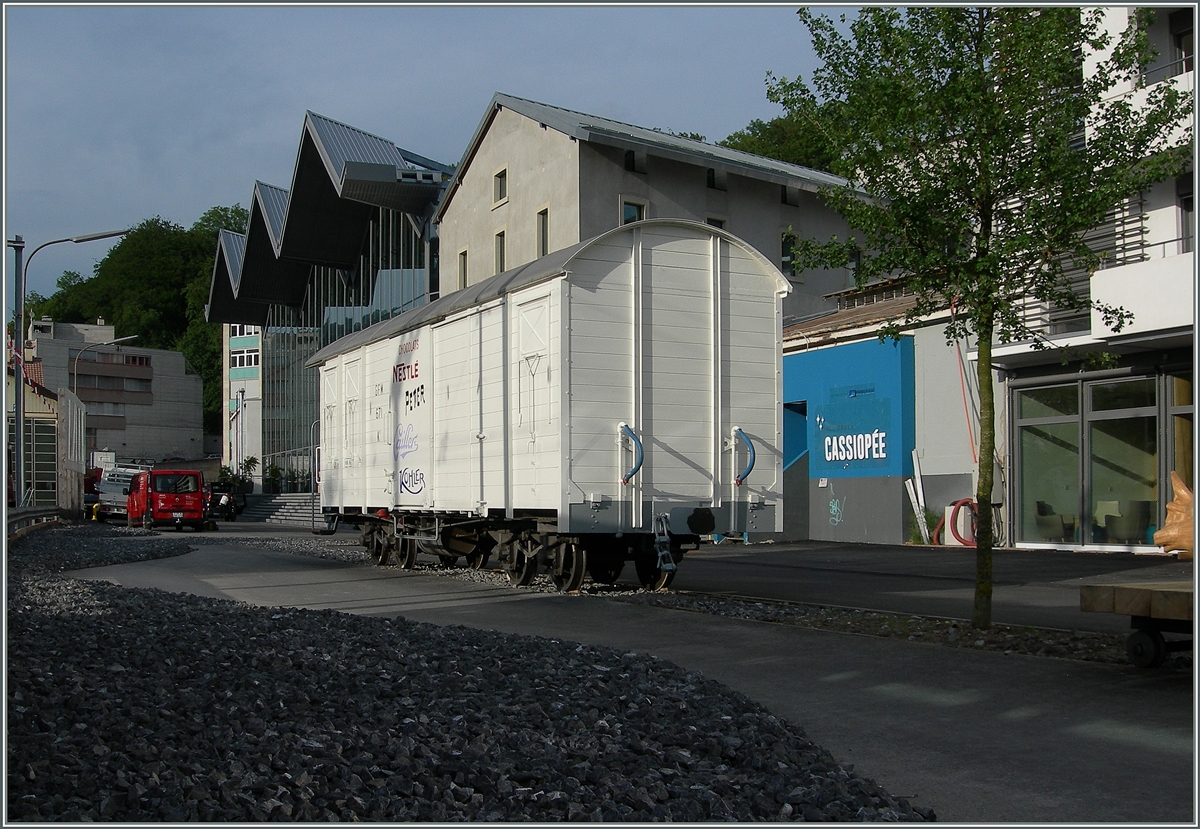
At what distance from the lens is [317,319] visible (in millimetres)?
57812

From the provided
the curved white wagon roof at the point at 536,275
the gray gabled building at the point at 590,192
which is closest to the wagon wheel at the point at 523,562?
the curved white wagon roof at the point at 536,275

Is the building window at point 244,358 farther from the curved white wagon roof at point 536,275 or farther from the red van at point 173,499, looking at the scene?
the curved white wagon roof at point 536,275

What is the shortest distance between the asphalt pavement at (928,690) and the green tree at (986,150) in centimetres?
226

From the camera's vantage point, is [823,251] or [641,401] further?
[641,401]

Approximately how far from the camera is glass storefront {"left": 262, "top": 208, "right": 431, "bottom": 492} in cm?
4666

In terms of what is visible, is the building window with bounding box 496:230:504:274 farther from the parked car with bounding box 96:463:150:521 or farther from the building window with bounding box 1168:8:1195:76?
the building window with bounding box 1168:8:1195:76

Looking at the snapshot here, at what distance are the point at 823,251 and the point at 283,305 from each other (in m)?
53.4

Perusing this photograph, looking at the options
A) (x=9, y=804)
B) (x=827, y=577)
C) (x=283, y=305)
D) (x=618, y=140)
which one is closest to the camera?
(x=9, y=804)

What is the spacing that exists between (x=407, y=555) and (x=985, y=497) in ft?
39.0

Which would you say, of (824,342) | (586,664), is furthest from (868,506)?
(586,664)

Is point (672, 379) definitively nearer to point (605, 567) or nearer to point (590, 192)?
point (605, 567)

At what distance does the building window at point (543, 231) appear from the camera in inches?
1407

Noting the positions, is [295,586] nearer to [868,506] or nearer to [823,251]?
[823,251]

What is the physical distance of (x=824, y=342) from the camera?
98.4 feet
